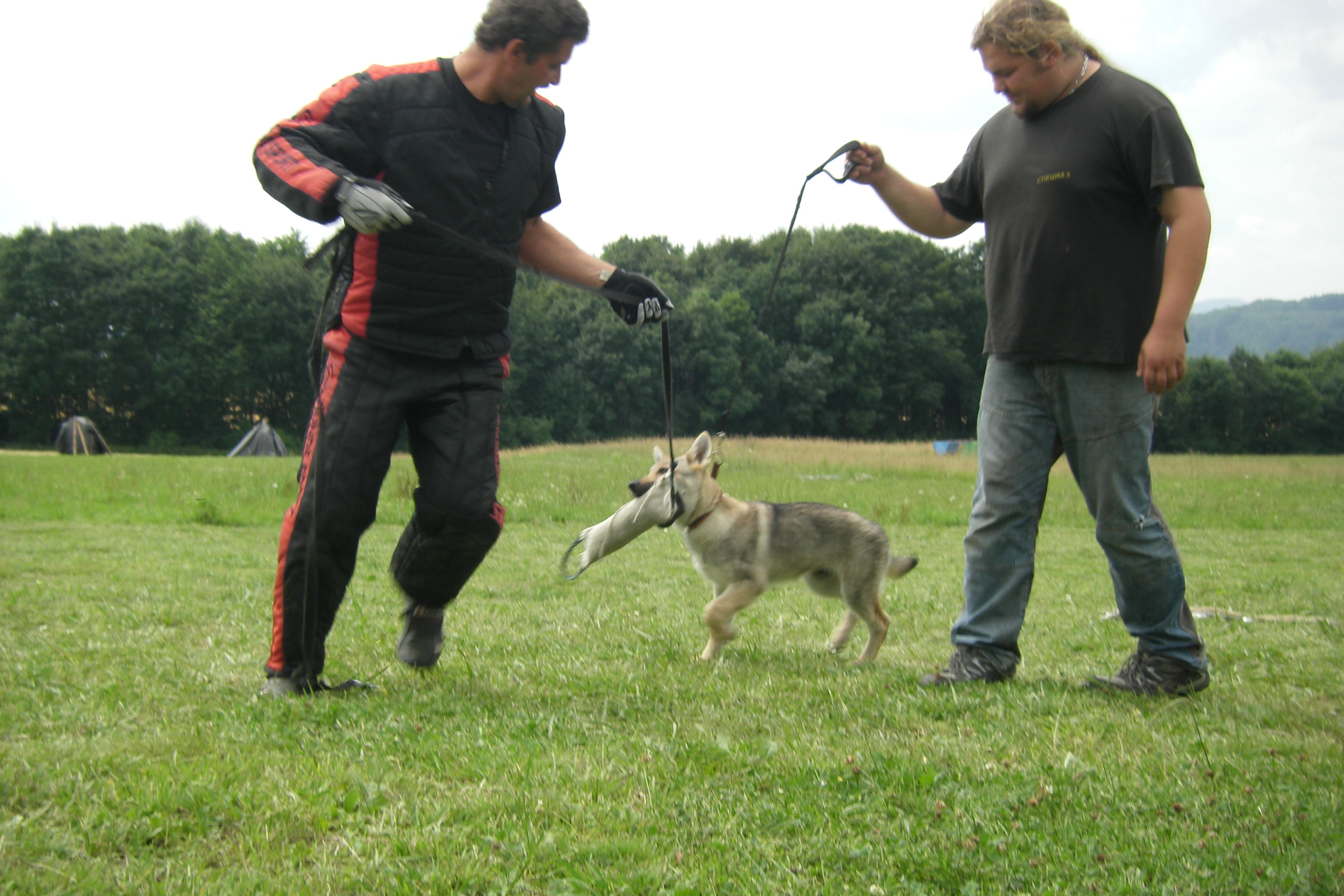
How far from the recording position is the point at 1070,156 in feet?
11.4

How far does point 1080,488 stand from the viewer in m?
3.63

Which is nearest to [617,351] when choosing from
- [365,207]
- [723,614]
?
[723,614]

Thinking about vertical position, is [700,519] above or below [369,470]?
below

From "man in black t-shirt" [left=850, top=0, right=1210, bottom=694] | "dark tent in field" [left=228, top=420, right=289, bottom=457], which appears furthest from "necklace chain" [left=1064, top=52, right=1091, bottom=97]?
"dark tent in field" [left=228, top=420, right=289, bottom=457]

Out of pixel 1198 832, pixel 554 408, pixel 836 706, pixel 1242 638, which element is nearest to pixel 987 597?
pixel 836 706

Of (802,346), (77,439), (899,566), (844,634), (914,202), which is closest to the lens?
(914,202)

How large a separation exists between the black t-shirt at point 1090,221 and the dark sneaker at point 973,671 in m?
1.15

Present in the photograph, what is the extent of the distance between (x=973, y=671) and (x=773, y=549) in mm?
1308

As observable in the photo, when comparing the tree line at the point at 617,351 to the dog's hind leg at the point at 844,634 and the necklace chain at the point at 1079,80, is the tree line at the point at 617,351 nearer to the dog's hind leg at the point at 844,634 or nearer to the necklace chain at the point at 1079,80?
the dog's hind leg at the point at 844,634

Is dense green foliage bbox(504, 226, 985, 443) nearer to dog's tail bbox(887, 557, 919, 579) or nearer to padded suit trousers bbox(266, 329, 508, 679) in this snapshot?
dog's tail bbox(887, 557, 919, 579)

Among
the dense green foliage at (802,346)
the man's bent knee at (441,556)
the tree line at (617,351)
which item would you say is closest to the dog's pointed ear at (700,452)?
the man's bent knee at (441,556)

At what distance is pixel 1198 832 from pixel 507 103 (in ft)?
9.85

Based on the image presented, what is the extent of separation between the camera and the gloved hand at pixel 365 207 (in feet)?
9.69

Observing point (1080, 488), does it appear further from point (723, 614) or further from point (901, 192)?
point (723, 614)
